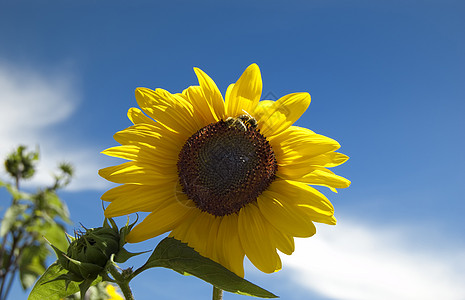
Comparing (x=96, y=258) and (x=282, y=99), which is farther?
(x=282, y=99)

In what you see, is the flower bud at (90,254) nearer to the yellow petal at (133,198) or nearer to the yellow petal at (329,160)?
the yellow petal at (133,198)

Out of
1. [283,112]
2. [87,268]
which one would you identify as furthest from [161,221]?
[283,112]

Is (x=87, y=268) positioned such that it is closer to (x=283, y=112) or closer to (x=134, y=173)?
(x=134, y=173)

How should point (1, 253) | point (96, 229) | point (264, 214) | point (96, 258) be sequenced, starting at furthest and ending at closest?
point (1, 253) < point (264, 214) < point (96, 229) < point (96, 258)

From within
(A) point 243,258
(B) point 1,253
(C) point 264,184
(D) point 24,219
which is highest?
(D) point 24,219

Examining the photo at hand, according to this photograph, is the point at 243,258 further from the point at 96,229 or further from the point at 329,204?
the point at 96,229

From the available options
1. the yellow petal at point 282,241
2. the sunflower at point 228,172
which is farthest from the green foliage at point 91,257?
the yellow petal at point 282,241

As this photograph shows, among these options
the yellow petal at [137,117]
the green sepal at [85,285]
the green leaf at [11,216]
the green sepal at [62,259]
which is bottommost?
the green sepal at [85,285]

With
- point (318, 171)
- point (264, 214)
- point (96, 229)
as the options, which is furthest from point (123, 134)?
point (318, 171)
